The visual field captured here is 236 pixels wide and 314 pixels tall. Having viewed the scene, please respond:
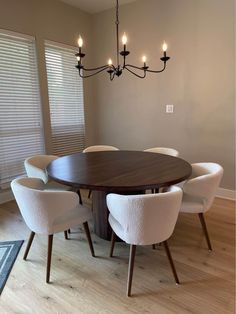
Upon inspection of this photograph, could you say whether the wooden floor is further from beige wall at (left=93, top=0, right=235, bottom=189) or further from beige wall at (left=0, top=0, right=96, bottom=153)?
beige wall at (left=0, top=0, right=96, bottom=153)

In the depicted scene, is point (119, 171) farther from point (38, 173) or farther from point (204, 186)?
point (38, 173)

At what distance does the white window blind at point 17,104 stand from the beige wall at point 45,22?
0.11m

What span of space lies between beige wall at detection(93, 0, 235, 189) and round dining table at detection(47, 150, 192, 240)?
1.16m

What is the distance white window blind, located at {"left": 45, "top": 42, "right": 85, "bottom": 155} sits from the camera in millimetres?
3830

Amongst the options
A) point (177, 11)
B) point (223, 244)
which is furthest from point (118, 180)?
Result: point (177, 11)

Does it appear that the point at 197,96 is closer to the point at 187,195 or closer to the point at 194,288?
the point at 187,195

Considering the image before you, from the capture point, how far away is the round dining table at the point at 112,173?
5.71 ft

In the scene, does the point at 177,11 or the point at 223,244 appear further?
the point at 177,11

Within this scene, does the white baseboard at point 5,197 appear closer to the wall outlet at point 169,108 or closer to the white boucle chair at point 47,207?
the white boucle chair at point 47,207

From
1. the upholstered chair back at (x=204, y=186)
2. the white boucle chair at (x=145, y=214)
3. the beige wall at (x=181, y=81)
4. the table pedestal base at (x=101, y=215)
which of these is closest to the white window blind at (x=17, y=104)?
the beige wall at (x=181, y=81)

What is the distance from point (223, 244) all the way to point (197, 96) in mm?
2019

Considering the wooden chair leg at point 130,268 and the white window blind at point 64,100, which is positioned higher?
the white window blind at point 64,100

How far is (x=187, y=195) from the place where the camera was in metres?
2.26

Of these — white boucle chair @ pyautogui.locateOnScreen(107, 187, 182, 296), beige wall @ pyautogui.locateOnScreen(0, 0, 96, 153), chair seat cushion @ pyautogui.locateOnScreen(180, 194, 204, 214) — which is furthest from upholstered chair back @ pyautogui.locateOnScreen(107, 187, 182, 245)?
beige wall @ pyautogui.locateOnScreen(0, 0, 96, 153)
